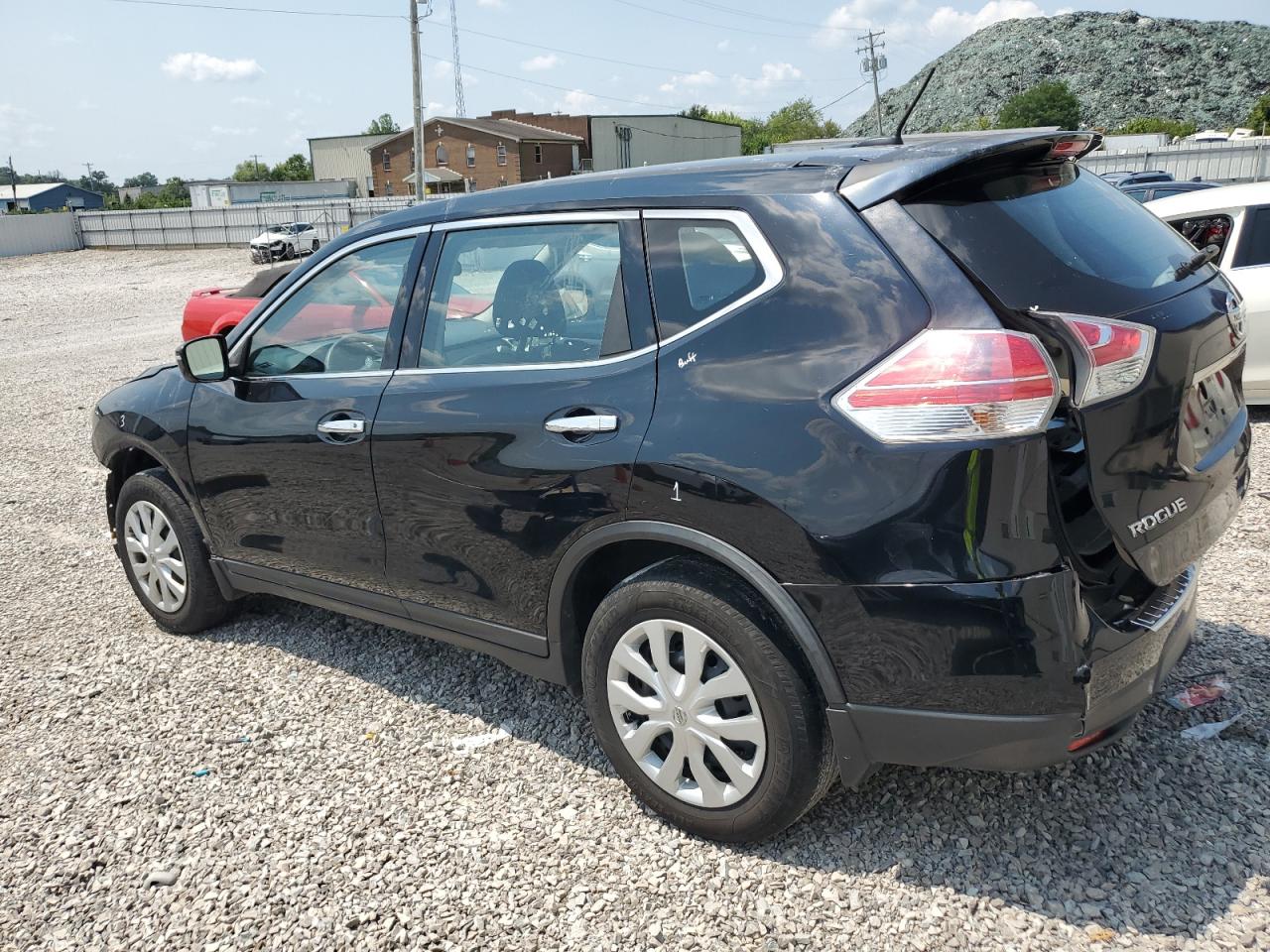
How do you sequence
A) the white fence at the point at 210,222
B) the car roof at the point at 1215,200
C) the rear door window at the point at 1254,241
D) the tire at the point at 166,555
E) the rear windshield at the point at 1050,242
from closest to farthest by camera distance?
1. the rear windshield at the point at 1050,242
2. the tire at the point at 166,555
3. the rear door window at the point at 1254,241
4. the car roof at the point at 1215,200
5. the white fence at the point at 210,222

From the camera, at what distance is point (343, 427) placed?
3615 millimetres

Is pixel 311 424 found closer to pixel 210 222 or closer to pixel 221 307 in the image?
pixel 221 307

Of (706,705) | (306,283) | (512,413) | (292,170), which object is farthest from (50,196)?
(706,705)

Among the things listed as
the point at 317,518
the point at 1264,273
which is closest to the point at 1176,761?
the point at 317,518

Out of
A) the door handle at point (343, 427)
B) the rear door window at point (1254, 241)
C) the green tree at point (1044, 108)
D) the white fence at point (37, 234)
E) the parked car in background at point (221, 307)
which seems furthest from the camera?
the green tree at point (1044, 108)

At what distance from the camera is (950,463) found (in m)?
2.33

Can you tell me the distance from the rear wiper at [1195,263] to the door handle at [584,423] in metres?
1.58

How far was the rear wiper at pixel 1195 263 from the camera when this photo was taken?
2.86m

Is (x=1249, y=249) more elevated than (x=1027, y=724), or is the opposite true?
(x=1249, y=249)

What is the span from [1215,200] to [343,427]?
24.4 ft

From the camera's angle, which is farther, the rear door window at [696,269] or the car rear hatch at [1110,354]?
the rear door window at [696,269]

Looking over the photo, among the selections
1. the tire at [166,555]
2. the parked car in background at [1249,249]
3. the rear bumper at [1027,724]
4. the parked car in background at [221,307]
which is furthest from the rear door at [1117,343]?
the parked car in background at [221,307]

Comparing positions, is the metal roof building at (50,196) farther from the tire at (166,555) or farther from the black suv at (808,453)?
the black suv at (808,453)

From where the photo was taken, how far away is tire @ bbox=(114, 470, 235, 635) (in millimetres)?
4512
